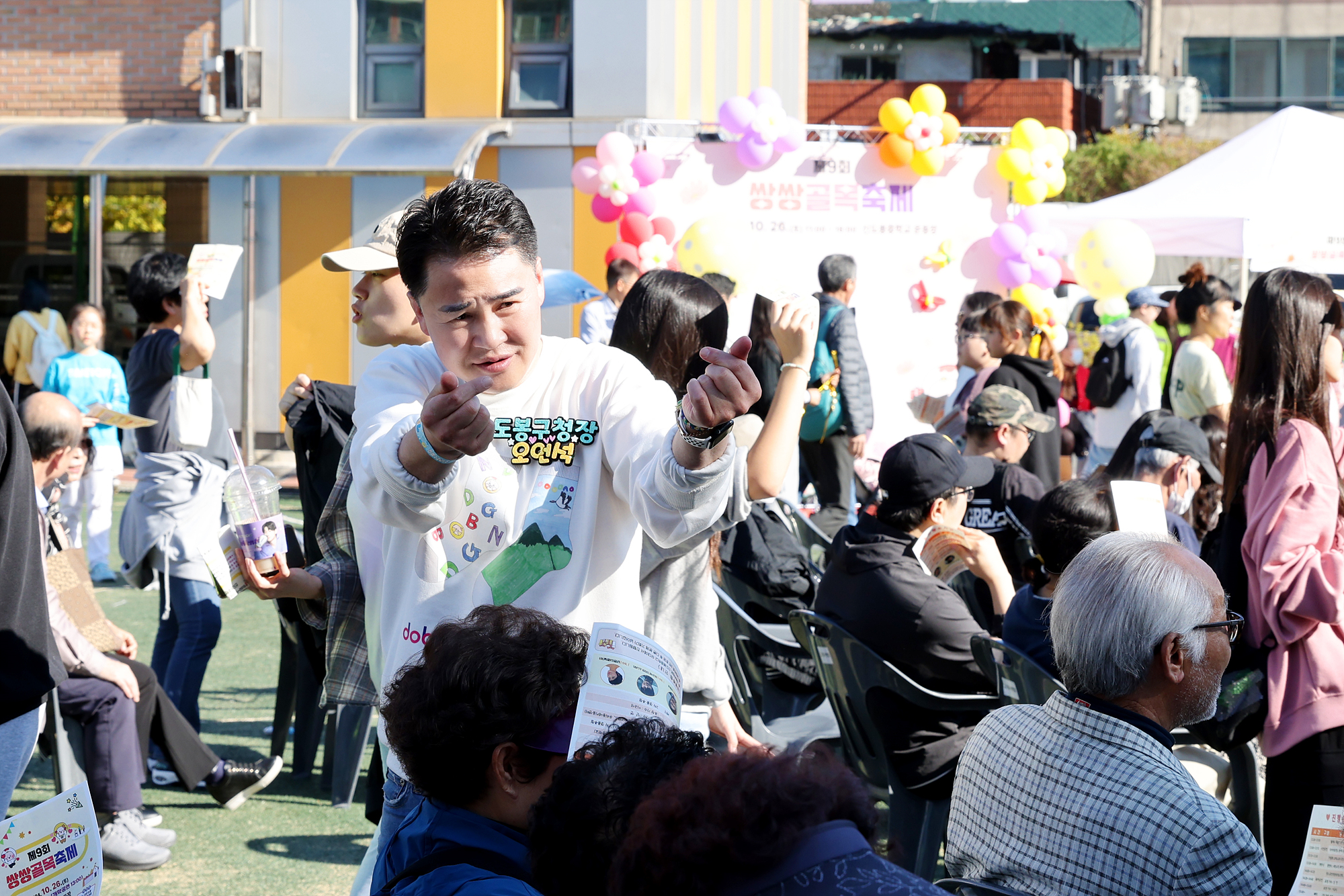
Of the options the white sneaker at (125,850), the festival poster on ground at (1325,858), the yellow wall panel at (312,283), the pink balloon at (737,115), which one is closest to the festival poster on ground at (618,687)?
the festival poster on ground at (1325,858)

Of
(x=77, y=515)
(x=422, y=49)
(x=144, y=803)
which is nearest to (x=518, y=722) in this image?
(x=144, y=803)

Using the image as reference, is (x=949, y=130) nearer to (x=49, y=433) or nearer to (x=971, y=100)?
(x=49, y=433)

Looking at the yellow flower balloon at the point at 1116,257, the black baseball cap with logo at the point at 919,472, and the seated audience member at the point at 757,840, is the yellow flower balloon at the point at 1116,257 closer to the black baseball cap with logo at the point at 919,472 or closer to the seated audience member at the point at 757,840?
the black baseball cap with logo at the point at 919,472

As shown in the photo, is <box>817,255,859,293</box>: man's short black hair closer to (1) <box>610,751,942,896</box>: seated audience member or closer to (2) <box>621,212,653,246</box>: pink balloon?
(2) <box>621,212,653,246</box>: pink balloon

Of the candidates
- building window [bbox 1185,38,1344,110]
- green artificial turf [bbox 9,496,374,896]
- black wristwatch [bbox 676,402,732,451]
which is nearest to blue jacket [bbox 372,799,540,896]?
black wristwatch [bbox 676,402,732,451]

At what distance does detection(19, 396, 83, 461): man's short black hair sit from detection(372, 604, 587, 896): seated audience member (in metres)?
3.04

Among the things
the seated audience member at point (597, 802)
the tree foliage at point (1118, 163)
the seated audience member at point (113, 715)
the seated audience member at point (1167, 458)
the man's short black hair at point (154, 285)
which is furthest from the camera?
the tree foliage at point (1118, 163)

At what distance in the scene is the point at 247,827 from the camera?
176 inches

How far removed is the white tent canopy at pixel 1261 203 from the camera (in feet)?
30.9

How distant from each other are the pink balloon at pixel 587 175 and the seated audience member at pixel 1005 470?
6.59 m

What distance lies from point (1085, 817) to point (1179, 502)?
286 cm

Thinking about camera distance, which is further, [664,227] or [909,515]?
[664,227]

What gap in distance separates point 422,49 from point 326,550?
501 inches

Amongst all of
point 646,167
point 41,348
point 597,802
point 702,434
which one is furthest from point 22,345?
point 597,802
